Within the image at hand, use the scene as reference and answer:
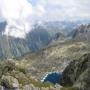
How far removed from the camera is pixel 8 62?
4924 inches

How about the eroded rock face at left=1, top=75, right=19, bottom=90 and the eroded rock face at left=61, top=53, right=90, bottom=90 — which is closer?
the eroded rock face at left=1, top=75, right=19, bottom=90

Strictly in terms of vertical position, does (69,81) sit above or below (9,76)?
below

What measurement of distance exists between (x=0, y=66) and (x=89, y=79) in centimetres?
3777

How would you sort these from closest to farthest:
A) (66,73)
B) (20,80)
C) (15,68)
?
(20,80) → (15,68) → (66,73)

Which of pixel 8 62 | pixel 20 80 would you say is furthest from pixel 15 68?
pixel 20 80

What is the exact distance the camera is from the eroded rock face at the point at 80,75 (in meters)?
104

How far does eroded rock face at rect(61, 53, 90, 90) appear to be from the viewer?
342 feet

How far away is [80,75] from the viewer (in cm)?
11244

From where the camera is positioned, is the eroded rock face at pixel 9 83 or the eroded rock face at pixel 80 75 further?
the eroded rock face at pixel 80 75

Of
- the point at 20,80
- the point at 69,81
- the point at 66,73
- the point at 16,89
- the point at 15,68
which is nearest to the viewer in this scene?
the point at 16,89

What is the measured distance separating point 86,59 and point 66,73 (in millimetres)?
20164

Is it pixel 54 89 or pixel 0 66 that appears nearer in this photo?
pixel 54 89

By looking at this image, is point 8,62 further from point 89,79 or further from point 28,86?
point 89,79

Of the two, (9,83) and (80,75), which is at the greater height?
(9,83)
